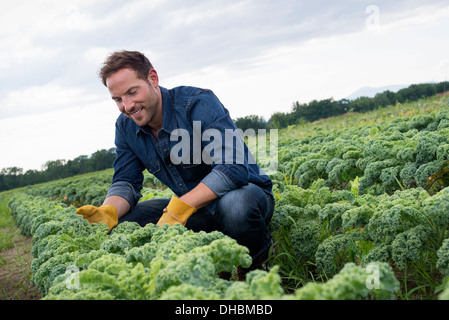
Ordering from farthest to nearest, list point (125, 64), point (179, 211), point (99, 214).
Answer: point (99, 214)
point (125, 64)
point (179, 211)

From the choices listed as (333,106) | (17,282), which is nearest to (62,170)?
(333,106)

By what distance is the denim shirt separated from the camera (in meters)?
3.00

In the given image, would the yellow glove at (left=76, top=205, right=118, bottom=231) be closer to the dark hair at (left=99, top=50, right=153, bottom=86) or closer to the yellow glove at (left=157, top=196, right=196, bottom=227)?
the yellow glove at (left=157, top=196, right=196, bottom=227)

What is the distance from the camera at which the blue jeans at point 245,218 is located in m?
2.94

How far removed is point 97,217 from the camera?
10.9 ft

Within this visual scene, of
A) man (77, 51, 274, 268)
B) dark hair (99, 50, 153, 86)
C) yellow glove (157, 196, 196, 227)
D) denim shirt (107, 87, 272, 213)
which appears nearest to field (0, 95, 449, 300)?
yellow glove (157, 196, 196, 227)

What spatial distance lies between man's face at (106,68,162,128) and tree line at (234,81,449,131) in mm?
17362

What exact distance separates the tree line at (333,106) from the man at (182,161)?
1700cm

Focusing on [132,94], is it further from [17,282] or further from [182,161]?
[17,282]

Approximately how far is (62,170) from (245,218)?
39.2m

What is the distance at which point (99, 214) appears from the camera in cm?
330

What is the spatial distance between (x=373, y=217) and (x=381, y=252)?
22 centimetres

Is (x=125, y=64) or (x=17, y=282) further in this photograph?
(x=17, y=282)
